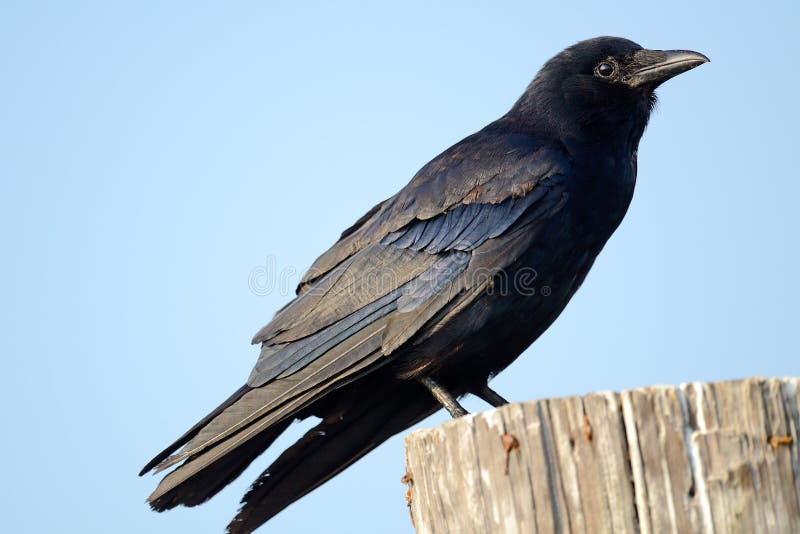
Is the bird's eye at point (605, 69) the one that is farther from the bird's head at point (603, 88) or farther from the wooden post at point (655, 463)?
the wooden post at point (655, 463)

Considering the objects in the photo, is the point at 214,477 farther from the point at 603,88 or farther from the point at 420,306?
the point at 603,88

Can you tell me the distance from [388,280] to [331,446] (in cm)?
106

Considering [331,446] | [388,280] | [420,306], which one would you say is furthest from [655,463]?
[331,446]

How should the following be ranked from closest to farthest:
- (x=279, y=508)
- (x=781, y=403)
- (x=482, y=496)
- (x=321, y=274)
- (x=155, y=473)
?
(x=781, y=403) → (x=482, y=496) → (x=155, y=473) → (x=279, y=508) → (x=321, y=274)

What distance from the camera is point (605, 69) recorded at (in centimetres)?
640

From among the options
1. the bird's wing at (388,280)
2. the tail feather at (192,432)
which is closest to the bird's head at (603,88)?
the bird's wing at (388,280)

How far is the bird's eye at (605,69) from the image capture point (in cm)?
639

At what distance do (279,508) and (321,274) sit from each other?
1484 mm

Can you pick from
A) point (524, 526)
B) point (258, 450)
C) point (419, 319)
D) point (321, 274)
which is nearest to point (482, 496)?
point (524, 526)

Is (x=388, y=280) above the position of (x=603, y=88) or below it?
below

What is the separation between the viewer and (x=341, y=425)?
18.5 ft

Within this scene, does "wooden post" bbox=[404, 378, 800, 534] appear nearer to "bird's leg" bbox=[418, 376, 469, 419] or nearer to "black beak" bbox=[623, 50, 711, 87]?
"bird's leg" bbox=[418, 376, 469, 419]

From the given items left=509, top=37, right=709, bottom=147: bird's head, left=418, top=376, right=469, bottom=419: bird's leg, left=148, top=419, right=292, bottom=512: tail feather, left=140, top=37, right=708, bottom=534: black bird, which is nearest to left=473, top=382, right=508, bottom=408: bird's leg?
left=140, top=37, right=708, bottom=534: black bird

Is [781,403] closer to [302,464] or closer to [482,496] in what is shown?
[482,496]
